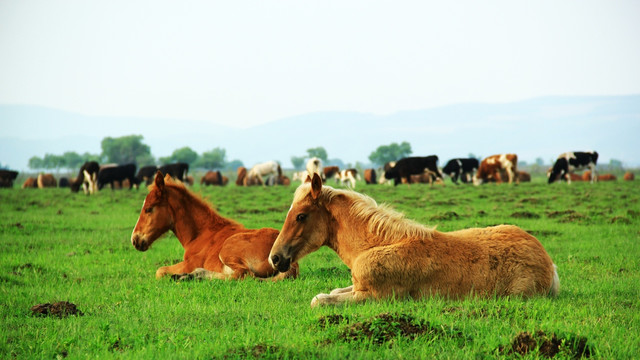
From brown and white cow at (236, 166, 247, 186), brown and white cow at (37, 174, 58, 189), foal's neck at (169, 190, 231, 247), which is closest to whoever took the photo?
foal's neck at (169, 190, 231, 247)

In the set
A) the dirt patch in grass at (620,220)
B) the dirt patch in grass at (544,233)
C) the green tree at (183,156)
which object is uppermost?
the green tree at (183,156)

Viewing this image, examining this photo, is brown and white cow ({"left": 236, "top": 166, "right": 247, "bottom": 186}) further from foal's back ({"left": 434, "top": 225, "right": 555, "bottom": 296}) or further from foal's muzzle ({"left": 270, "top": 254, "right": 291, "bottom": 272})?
foal's back ({"left": 434, "top": 225, "right": 555, "bottom": 296})

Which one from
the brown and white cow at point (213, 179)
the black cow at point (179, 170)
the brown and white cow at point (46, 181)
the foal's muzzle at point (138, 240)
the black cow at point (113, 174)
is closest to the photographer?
the foal's muzzle at point (138, 240)

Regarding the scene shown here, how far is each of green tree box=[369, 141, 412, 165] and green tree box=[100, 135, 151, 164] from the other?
70.0 meters

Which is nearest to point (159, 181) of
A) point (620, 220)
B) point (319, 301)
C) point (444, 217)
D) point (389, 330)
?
point (319, 301)

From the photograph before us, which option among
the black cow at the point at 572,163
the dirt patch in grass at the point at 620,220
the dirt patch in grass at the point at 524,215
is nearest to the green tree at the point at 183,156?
the black cow at the point at 572,163

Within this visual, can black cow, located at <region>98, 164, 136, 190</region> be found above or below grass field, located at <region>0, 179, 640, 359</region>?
above

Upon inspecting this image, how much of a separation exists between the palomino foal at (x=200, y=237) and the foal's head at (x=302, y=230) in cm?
179

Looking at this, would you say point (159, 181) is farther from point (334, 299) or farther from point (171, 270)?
point (334, 299)

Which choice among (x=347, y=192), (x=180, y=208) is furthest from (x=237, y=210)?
(x=347, y=192)

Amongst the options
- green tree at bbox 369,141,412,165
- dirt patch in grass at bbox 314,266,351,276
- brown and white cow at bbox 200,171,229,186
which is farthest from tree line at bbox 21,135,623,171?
dirt patch in grass at bbox 314,266,351,276

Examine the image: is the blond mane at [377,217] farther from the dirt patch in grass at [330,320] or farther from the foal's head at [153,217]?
the foal's head at [153,217]

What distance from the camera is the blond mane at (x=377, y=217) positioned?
Answer: 6.56 metres

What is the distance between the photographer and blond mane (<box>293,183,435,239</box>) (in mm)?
6559
